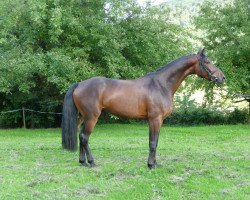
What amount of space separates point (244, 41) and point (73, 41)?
316 inches

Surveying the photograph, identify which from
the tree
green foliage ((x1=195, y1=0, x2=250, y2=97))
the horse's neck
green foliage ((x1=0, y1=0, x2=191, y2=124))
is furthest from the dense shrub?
the horse's neck

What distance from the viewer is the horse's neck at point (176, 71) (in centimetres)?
834

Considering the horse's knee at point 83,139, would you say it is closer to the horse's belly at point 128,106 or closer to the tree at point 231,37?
the horse's belly at point 128,106

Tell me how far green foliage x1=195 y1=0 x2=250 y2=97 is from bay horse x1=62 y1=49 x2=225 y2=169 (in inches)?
440

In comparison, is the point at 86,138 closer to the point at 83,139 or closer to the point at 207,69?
the point at 83,139

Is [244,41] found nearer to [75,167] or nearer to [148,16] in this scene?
[148,16]

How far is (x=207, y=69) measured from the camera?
27.1 ft

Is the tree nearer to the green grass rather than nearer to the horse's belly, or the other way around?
the green grass

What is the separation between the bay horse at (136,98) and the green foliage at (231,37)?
11.2m

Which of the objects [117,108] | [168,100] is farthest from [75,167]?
[168,100]

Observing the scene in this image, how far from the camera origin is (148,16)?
1806 centimetres

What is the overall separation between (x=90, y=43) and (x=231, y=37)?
24.9 feet

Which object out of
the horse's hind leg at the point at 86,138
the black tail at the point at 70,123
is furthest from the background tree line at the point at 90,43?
the horse's hind leg at the point at 86,138

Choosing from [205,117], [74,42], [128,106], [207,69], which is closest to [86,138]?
[128,106]
